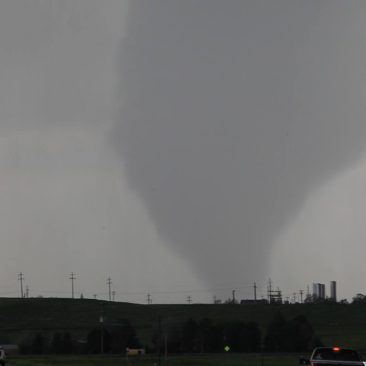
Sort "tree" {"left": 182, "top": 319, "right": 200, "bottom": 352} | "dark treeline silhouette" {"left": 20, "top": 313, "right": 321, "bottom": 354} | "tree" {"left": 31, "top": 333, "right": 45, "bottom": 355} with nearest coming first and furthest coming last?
"dark treeline silhouette" {"left": 20, "top": 313, "right": 321, "bottom": 354} → "tree" {"left": 182, "top": 319, "right": 200, "bottom": 352} → "tree" {"left": 31, "top": 333, "right": 45, "bottom": 355}

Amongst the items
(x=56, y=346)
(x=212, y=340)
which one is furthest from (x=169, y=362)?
(x=56, y=346)

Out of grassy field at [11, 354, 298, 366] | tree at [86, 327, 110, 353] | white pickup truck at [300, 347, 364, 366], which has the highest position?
white pickup truck at [300, 347, 364, 366]

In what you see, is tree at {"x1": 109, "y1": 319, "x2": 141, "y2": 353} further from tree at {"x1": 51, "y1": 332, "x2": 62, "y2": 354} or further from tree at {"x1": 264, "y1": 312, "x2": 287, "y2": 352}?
tree at {"x1": 264, "y1": 312, "x2": 287, "y2": 352}

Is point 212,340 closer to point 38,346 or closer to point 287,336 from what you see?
point 287,336

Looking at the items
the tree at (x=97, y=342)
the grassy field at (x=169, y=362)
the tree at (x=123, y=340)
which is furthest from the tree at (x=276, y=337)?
the grassy field at (x=169, y=362)

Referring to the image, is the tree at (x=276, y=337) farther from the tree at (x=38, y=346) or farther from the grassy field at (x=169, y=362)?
the grassy field at (x=169, y=362)

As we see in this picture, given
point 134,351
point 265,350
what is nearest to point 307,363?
point 134,351

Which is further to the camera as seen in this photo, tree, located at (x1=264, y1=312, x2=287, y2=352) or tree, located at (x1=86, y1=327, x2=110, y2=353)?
tree, located at (x1=86, y1=327, x2=110, y2=353)

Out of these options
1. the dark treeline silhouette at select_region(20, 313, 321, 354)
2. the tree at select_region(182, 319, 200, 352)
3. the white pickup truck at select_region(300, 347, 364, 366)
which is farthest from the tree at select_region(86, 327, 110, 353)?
the white pickup truck at select_region(300, 347, 364, 366)

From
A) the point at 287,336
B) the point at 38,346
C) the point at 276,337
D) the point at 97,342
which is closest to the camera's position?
the point at 287,336

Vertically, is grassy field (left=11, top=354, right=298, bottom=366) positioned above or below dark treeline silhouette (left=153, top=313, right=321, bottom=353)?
below

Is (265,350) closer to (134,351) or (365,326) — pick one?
(134,351)
